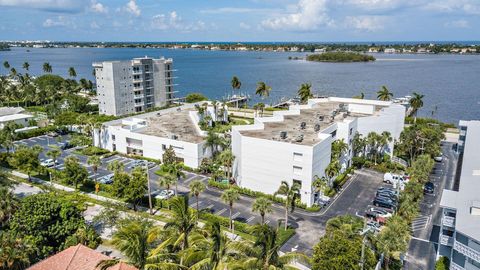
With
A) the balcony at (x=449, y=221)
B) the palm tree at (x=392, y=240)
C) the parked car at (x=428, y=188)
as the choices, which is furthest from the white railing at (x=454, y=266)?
the parked car at (x=428, y=188)

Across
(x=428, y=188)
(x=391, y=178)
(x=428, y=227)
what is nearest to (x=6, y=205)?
(x=428, y=227)

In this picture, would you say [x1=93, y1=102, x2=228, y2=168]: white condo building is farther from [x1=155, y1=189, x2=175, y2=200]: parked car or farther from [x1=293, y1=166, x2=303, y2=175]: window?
[x1=293, y1=166, x2=303, y2=175]: window

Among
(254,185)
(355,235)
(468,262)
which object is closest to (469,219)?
(468,262)

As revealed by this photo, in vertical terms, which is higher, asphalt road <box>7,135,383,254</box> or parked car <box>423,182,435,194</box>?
parked car <box>423,182,435,194</box>

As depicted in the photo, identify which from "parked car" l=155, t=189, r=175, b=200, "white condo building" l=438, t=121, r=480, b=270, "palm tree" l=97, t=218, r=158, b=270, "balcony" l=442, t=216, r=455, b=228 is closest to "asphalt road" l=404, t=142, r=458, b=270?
"white condo building" l=438, t=121, r=480, b=270

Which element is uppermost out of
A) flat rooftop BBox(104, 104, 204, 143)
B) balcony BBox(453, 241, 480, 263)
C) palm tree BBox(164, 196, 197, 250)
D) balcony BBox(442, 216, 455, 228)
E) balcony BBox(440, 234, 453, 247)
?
palm tree BBox(164, 196, 197, 250)
